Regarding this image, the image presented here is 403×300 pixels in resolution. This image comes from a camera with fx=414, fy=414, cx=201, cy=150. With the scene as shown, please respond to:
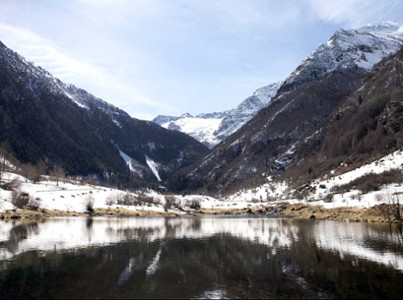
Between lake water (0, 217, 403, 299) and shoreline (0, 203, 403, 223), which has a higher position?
shoreline (0, 203, 403, 223)

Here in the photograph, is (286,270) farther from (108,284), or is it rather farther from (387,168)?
(387,168)

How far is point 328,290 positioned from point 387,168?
16682 centimetres

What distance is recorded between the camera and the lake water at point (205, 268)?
3528cm

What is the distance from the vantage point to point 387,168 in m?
185

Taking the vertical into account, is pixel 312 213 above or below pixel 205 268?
above

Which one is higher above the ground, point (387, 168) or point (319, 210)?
point (387, 168)

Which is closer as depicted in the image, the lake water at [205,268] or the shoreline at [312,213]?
the lake water at [205,268]

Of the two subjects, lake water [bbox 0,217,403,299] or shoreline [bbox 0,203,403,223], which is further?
shoreline [bbox 0,203,403,223]

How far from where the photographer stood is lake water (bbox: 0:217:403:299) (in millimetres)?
35281

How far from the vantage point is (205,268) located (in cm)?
4722

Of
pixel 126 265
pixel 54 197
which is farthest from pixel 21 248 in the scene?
pixel 54 197

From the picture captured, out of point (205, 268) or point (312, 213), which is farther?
point (312, 213)

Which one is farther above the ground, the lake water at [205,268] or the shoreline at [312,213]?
the shoreline at [312,213]

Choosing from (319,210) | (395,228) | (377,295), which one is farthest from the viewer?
(319,210)
